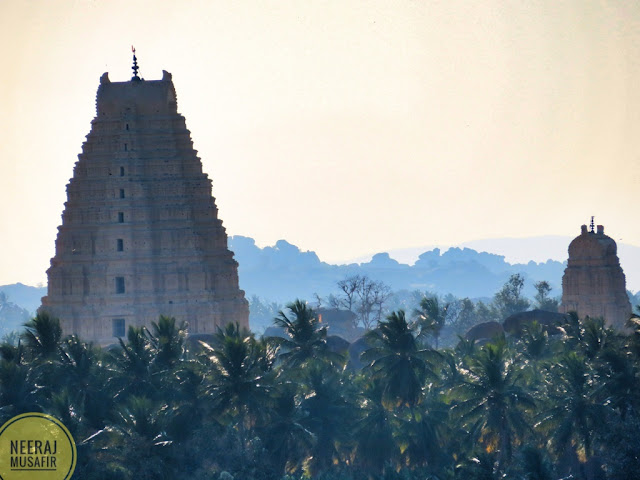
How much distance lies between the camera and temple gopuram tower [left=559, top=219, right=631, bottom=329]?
13750cm

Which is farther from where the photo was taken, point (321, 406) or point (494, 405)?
point (321, 406)

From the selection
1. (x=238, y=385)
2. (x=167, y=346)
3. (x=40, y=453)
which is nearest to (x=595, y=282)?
(x=167, y=346)

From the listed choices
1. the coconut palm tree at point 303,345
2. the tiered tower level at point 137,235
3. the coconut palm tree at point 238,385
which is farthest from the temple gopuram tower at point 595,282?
the coconut palm tree at point 238,385

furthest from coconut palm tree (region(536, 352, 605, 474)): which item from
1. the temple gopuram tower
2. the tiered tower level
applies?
the temple gopuram tower

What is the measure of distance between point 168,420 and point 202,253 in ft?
152

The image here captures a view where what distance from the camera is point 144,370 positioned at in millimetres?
78312

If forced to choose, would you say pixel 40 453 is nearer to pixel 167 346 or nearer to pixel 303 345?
pixel 167 346

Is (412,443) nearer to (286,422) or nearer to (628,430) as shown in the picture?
(286,422)

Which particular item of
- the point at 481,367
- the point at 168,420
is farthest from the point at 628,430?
the point at 168,420

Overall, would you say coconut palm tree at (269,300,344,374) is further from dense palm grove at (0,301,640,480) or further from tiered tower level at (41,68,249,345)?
tiered tower level at (41,68,249,345)

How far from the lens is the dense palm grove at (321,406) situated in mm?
70519

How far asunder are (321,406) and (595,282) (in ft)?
210

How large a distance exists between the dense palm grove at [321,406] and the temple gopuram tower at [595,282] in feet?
178

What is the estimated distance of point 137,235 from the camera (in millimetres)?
117500
